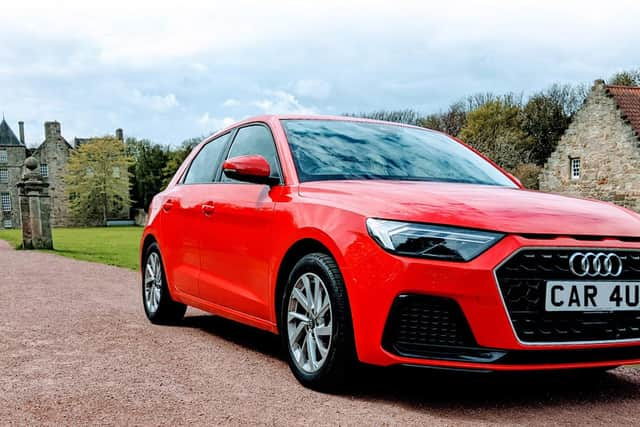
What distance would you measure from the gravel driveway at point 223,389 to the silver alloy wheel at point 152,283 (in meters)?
0.34

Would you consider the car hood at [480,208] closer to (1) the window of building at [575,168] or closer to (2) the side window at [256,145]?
(2) the side window at [256,145]

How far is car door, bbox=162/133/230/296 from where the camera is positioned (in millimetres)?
6375

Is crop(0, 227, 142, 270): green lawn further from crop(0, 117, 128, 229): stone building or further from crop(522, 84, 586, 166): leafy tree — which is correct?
crop(0, 117, 128, 229): stone building

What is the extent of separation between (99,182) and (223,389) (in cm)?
8762

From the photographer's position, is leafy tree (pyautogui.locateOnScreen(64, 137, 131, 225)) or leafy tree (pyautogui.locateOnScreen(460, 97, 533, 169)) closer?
leafy tree (pyautogui.locateOnScreen(460, 97, 533, 169))

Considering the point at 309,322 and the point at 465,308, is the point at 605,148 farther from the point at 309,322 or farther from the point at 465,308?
the point at 465,308

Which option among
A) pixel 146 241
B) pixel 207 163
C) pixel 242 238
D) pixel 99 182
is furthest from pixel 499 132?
pixel 242 238

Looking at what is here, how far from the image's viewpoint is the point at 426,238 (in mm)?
4027

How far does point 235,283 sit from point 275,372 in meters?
0.79

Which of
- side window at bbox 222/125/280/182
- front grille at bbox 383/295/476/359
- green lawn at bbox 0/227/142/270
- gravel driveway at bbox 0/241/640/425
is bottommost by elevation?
green lawn at bbox 0/227/142/270

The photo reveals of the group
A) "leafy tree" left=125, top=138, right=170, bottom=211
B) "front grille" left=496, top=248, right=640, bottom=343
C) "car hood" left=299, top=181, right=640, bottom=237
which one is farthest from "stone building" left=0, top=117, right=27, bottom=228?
"front grille" left=496, top=248, right=640, bottom=343

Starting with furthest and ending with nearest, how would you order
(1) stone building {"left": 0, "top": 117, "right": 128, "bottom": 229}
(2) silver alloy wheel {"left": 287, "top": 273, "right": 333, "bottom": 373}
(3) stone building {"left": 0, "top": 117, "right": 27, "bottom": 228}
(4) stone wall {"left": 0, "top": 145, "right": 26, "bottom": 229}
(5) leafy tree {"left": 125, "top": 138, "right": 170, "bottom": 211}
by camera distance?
(3) stone building {"left": 0, "top": 117, "right": 27, "bottom": 228} < (4) stone wall {"left": 0, "top": 145, "right": 26, "bottom": 229} < (1) stone building {"left": 0, "top": 117, "right": 128, "bottom": 229} < (5) leafy tree {"left": 125, "top": 138, "right": 170, "bottom": 211} < (2) silver alloy wheel {"left": 287, "top": 273, "right": 333, "bottom": 373}

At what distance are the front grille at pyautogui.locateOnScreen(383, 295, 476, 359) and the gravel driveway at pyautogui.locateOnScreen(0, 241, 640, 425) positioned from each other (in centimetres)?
35

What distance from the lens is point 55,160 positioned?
93.8 m
